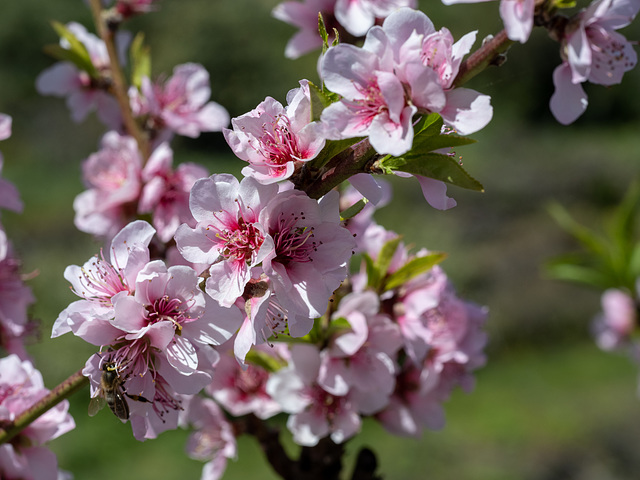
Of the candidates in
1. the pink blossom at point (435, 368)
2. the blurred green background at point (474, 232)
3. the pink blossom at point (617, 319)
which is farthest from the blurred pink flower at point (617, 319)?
the blurred green background at point (474, 232)

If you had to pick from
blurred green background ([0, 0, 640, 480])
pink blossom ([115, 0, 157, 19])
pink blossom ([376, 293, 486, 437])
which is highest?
pink blossom ([115, 0, 157, 19])

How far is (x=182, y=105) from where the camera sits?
131 centimetres

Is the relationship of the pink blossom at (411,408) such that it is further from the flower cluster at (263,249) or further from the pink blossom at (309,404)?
the flower cluster at (263,249)

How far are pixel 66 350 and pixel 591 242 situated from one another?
4853mm

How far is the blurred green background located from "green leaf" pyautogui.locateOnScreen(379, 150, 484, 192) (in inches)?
48.0

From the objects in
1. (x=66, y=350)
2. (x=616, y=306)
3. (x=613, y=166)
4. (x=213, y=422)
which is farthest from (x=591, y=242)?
(x=613, y=166)

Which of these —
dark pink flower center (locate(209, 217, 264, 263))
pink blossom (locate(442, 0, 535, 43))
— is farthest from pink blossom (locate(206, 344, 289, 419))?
pink blossom (locate(442, 0, 535, 43))

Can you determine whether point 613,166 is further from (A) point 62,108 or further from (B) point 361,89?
(B) point 361,89

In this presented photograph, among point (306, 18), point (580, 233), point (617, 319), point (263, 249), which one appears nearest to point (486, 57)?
point (263, 249)

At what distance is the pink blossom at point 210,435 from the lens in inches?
43.2

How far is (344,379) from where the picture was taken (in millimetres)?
971

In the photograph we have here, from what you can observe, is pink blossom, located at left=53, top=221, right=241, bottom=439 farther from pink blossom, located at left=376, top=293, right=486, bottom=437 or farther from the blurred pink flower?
the blurred pink flower

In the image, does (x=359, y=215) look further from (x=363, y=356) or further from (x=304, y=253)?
(x=304, y=253)

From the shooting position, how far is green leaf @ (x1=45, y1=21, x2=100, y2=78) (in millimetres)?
1184
